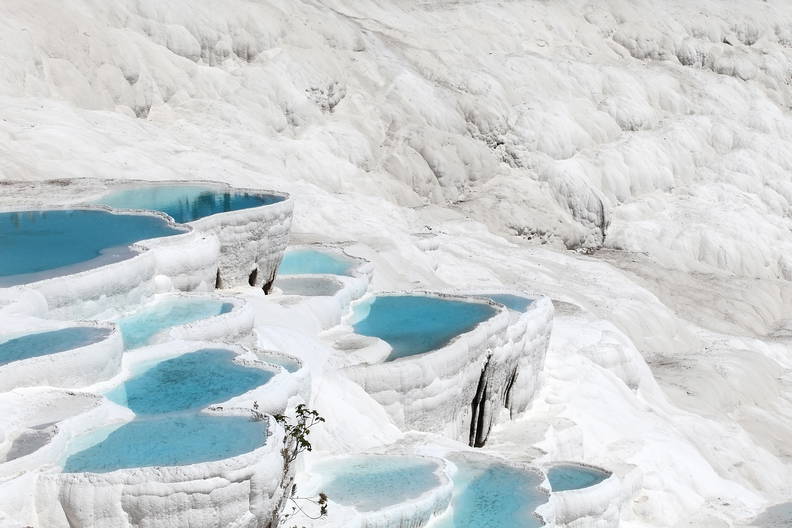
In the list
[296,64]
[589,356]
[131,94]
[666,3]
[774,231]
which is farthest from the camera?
[666,3]

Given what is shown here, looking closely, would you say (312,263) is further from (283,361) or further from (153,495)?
(153,495)

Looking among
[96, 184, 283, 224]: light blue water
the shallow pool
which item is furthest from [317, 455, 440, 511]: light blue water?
[96, 184, 283, 224]: light blue water

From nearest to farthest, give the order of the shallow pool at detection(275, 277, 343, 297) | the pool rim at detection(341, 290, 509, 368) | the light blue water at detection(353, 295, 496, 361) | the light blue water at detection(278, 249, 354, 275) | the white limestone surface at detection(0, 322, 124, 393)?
the white limestone surface at detection(0, 322, 124, 393), the pool rim at detection(341, 290, 509, 368), the light blue water at detection(353, 295, 496, 361), the shallow pool at detection(275, 277, 343, 297), the light blue water at detection(278, 249, 354, 275)

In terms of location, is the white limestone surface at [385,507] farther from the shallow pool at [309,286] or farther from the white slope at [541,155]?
the shallow pool at [309,286]

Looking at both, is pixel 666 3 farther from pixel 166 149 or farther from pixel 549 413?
pixel 549 413

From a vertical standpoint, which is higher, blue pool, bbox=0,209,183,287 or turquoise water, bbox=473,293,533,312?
blue pool, bbox=0,209,183,287

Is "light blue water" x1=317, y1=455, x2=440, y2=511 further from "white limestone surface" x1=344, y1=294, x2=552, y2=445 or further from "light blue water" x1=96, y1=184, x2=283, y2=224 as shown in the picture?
"light blue water" x1=96, y1=184, x2=283, y2=224

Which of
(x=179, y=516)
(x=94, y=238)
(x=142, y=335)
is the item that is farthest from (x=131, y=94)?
(x=179, y=516)
